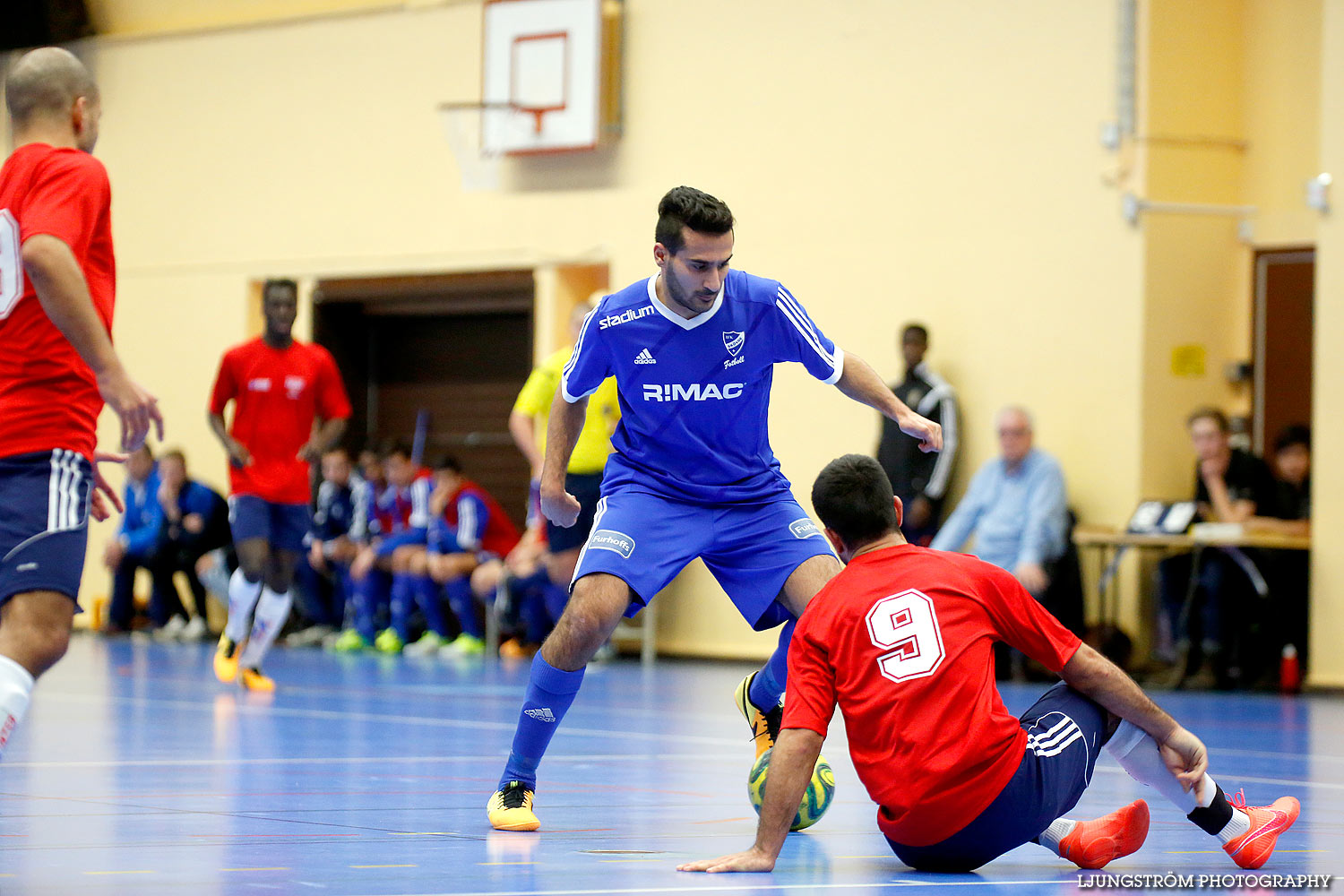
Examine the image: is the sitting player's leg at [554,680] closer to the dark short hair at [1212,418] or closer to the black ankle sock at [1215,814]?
the black ankle sock at [1215,814]

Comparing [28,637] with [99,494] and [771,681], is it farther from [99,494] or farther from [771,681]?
[771,681]

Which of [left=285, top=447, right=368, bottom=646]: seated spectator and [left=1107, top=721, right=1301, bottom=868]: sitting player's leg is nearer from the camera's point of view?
[left=1107, top=721, right=1301, bottom=868]: sitting player's leg

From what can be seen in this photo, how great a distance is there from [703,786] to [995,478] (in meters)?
6.22

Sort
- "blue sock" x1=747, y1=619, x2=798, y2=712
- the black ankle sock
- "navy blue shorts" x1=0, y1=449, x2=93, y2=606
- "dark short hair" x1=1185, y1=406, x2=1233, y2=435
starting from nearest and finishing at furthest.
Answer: "navy blue shorts" x1=0, y1=449, x2=93, y2=606, the black ankle sock, "blue sock" x1=747, y1=619, x2=798, y2=712, "dark short hair" x1=1185, y1=406, x2=1233, y2=435

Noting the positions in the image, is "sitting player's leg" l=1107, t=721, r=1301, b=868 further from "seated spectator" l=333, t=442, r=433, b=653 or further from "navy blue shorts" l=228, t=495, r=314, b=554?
"seated spectator" l=333, t=442, r=433, b=653

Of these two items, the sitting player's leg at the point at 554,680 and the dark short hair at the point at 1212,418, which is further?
the dark short hair at the point at 1212,418

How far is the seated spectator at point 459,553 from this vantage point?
1492 centimetres

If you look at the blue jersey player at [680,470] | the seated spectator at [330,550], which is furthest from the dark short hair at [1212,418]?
the seated spectator at [330,550]

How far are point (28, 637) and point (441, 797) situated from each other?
2.13m

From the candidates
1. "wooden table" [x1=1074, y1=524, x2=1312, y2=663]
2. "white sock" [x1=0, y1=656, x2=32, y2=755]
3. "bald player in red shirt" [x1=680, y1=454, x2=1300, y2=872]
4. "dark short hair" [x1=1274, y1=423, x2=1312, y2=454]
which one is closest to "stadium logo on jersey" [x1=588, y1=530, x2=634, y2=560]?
"bald player in red shirt" [x1=680, y1=454, x2=1300, y2=872]

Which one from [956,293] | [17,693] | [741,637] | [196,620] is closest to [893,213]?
[956,293]

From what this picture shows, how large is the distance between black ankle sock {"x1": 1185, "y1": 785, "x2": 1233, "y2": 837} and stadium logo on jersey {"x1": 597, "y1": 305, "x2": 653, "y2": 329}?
2030 millimetres

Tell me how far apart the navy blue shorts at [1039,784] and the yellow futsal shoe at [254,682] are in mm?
6566

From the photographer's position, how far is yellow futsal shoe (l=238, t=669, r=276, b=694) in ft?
33.7
